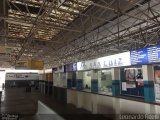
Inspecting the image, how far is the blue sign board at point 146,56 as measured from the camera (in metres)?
4.50

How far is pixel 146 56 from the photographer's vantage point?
4816 mm

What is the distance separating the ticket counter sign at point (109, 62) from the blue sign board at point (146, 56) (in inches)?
10.1

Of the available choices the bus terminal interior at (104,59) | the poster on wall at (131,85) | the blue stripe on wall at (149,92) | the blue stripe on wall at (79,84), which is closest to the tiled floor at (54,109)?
the bus terminal interior at (104,59)

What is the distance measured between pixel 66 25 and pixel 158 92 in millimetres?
5162

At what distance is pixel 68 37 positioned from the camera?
933cm

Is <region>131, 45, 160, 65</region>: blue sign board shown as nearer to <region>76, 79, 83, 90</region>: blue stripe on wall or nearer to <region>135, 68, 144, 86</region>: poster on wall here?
<region>135, 68, 144, 86</region>: poster on wall

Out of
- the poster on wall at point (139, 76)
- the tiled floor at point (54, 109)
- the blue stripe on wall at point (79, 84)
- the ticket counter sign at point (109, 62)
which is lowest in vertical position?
the tiled floor at point (54, 109)

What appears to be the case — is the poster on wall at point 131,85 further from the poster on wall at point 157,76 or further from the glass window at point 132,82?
the poster on wall at point 157,76

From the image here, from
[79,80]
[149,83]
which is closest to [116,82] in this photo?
[149,83]

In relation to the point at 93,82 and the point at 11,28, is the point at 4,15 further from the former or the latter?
the point at 93,82

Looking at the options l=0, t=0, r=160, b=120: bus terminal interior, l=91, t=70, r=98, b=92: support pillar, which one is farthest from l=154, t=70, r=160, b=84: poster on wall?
l=91, t=70, r=98, b=92: support pillar

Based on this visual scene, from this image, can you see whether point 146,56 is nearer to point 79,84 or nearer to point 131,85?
point 131,85

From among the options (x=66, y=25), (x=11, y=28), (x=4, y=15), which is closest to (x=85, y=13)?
(x=66, y=25)

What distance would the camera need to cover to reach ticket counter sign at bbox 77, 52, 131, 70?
217 inches
